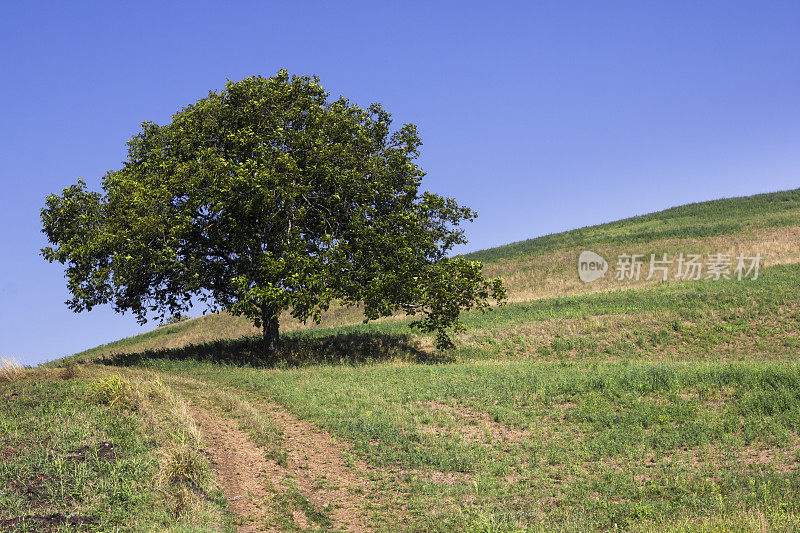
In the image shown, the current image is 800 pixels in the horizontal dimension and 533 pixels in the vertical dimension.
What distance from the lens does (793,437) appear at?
1498cm

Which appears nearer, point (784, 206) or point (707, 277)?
point (707, 277)

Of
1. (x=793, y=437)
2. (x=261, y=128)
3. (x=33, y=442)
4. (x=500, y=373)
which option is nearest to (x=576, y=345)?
(x=500, y=373)

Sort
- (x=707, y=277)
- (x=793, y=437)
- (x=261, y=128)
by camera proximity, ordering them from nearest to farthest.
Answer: (x=793, y=437), (x=261, y=128), (x=707, y=277)

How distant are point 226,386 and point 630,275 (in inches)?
1572

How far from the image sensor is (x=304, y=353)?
101 ft

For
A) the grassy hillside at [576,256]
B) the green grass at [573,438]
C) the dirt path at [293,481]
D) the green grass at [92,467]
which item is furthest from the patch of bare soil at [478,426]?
the grassy hillside at [576,256]

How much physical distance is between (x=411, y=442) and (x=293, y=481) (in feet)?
12.3

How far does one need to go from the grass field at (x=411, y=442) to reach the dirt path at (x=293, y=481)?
6 cm

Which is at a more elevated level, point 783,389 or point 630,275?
point 630,275

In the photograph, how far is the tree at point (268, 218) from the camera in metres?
25.8

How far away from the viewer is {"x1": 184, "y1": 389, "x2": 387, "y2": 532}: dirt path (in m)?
11.6

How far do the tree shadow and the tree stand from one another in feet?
4.82

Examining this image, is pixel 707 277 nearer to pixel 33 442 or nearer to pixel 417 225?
pixel 417 225

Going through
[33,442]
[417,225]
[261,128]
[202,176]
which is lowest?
[33,442]
